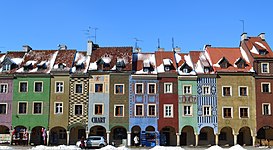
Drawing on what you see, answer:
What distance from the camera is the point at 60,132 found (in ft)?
162

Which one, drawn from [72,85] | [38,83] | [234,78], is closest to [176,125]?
[234,78]

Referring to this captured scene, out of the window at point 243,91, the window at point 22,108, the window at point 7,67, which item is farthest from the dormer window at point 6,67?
the window at point 243,91

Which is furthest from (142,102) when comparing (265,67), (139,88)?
(265,67)

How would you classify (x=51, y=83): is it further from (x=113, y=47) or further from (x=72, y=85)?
(x=113, y=47)

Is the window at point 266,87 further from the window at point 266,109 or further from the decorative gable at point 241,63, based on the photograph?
the decorative gable at point 241,63

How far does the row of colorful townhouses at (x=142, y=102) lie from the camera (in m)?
47.3

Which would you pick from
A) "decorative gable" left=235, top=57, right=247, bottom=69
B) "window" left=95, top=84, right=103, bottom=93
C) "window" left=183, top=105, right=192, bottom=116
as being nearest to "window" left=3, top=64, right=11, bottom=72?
"window" left=95, top=84, right=103, bottom=93

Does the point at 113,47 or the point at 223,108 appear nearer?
the point at 223,108

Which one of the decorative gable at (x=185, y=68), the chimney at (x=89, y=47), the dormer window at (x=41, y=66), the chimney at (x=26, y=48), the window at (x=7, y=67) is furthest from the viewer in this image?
the chimney at (x=26, y=48)

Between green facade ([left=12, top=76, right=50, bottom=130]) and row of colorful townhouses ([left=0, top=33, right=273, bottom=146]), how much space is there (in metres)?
0.12

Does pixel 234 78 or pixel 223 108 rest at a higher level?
pixel 234 78

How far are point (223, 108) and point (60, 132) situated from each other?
19815mm

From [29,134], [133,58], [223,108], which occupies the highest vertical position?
[133,58]

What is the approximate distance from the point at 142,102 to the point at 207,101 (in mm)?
7657
